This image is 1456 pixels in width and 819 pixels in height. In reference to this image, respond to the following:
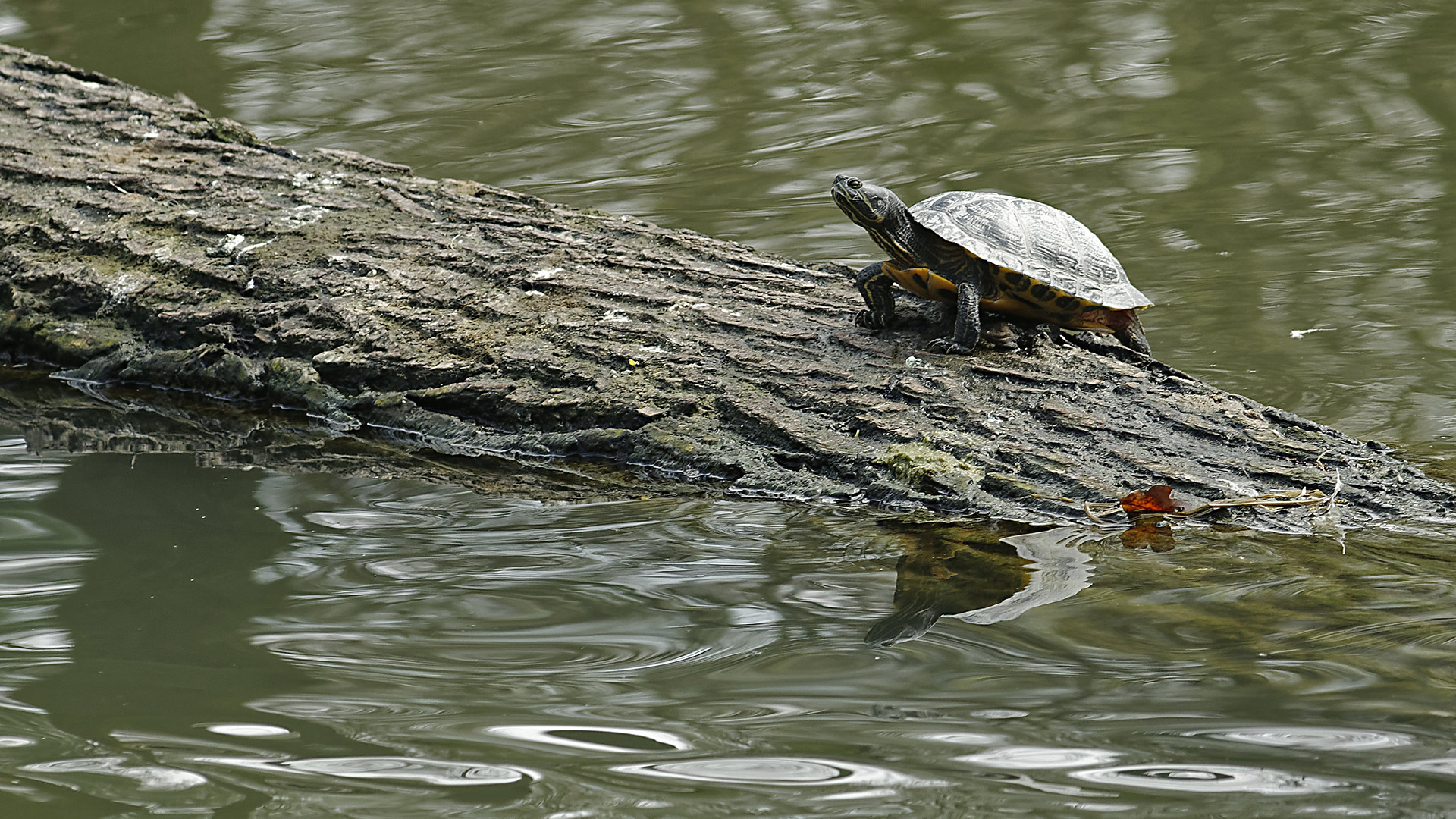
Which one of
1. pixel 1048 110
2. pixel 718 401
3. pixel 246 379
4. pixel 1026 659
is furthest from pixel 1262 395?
pixel 1048 110

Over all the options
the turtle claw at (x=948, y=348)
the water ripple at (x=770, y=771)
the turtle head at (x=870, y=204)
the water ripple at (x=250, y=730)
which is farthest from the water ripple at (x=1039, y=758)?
the turtle head at (x=870, y=204)

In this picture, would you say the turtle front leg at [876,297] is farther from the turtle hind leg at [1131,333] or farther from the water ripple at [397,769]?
the water ripple at [397,769]

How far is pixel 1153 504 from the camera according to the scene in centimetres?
270

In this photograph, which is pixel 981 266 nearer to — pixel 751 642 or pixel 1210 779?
pixel 751 642

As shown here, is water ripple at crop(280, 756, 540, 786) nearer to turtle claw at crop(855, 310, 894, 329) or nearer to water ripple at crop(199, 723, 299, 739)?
water ripple at crop(199, 723, 299, 739)

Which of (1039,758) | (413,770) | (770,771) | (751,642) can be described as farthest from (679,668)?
(1039,758)

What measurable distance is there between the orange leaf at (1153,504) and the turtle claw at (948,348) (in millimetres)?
610

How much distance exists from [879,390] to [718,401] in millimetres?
395

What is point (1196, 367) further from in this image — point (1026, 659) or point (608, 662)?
point (608, 662)

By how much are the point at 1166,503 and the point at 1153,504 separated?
3 centimetres

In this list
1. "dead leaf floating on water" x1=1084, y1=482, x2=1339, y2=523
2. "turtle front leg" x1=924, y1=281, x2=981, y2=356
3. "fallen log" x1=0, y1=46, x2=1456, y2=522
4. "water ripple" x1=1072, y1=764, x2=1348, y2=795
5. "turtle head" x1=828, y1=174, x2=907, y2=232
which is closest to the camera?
"water ripple" x1=1072, y1=764, x2=1348, y2=795

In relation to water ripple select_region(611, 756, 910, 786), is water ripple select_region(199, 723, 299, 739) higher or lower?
higher

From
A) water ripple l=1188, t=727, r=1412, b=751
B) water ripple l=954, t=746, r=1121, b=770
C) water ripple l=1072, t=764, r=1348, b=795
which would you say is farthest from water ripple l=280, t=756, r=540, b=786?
water ripple l=1188, t=727, r=1412, b=751

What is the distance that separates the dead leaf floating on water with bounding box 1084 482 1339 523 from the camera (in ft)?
8.79
